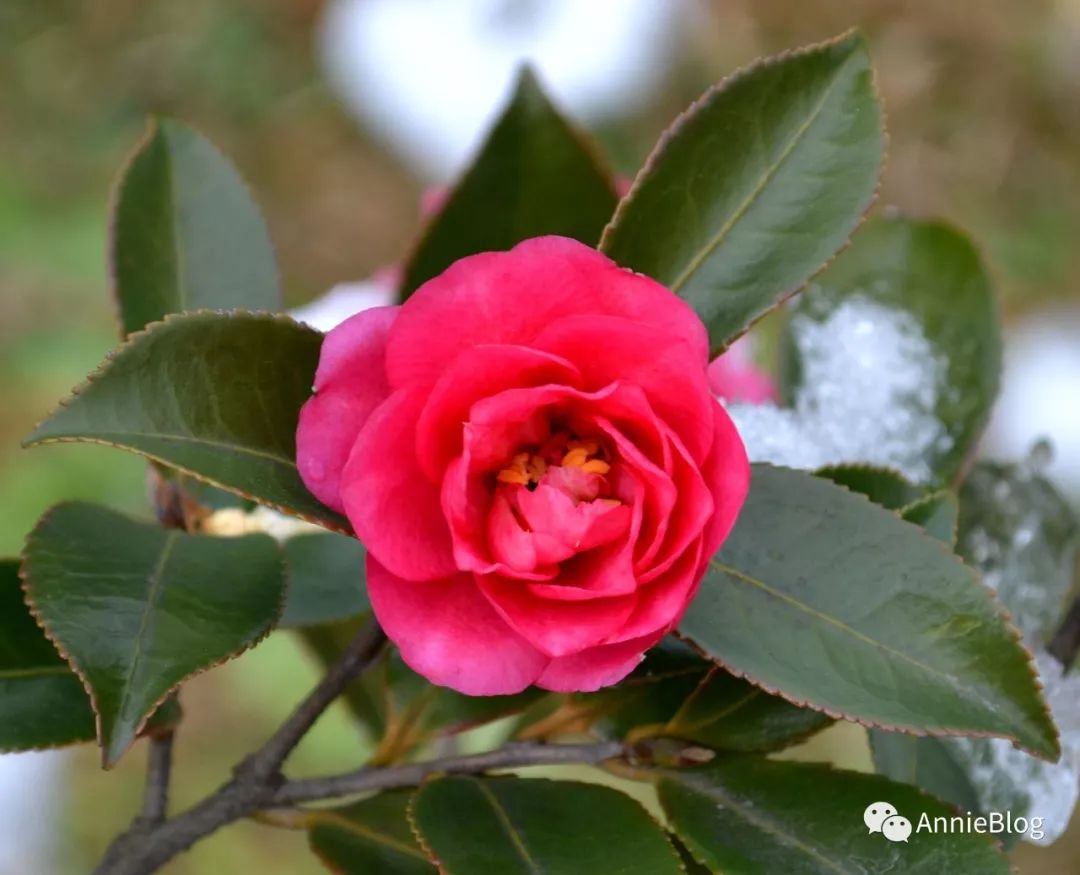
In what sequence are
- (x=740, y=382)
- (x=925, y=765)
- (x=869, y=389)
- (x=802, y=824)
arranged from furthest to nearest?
(x=740, y=382), (x=869, y=389), (x=925, y=765), (x=802, y=824)

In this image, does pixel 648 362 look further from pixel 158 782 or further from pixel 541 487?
pixel 158 782

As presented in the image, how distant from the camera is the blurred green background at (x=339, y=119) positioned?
2.57 m

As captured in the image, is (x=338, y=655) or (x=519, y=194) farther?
(x=338, y=655)

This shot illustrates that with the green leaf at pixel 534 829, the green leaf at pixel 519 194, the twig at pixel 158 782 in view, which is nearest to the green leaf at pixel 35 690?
the twig at pixel 158 782

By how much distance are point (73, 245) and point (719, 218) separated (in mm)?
2118

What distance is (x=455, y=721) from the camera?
66cm

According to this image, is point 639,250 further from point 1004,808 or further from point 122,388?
point 1004,808

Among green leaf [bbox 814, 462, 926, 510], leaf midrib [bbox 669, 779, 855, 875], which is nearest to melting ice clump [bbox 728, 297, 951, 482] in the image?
green leaf [bbox 814, 462, 926, 510]

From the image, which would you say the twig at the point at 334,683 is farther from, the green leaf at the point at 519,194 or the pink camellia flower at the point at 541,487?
the green leaf at the point at 519,194

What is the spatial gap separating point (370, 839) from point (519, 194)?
0.35 m

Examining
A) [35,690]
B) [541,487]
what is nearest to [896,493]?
[541,487]

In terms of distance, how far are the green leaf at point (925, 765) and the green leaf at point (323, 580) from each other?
0.28m

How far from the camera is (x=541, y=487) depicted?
47 cm

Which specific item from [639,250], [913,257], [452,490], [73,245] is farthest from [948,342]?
[73,245]
